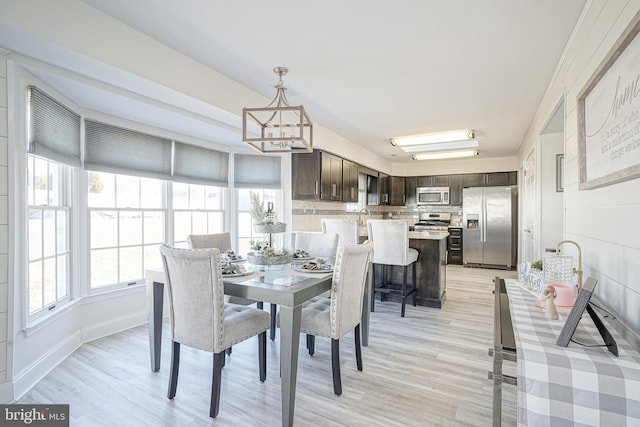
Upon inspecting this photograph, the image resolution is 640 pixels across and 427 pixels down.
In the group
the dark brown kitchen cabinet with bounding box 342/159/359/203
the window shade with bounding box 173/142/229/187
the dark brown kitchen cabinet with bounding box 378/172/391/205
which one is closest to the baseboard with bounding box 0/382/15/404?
the window shade with bounding box 173/142/229/187

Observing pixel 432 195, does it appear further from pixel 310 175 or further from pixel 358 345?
pixel 358 345

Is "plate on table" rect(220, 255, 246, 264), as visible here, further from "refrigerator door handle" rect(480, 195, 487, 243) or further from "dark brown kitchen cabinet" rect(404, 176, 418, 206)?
"dark brown kitchen cabinet" rect(404, 176, 418, 206)

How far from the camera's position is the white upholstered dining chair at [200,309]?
73.8 inches

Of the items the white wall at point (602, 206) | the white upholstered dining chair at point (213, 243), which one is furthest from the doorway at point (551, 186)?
the white upholstered dining chair at point (213, 243)

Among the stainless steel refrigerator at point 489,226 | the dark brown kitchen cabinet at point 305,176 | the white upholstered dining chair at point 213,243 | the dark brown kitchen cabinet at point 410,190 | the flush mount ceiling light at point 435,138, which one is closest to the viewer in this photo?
the white upholstered dining chair at point 213,243

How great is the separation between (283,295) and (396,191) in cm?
637

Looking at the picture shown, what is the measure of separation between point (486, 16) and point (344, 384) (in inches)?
101

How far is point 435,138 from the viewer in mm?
4625

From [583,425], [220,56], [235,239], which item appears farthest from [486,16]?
[235,239]

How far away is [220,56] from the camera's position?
2561 millimetres

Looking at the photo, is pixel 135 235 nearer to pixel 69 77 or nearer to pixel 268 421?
pixel 69 77

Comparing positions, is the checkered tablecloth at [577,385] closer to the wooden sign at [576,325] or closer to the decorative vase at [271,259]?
the wooden sign at [576,325]

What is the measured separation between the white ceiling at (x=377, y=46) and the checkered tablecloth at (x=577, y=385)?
186 cm

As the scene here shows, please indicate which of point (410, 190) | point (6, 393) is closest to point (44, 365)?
point (6, 393)
